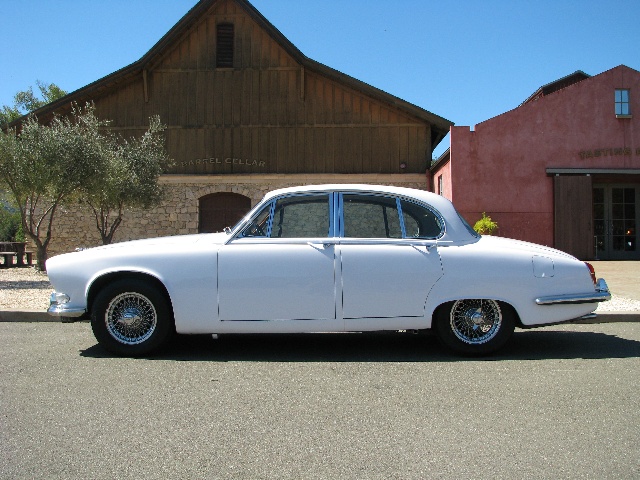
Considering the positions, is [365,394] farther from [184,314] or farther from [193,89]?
[193,89]

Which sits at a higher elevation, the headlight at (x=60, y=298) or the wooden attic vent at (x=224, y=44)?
the wooden attic vent at (x=224, y=44)

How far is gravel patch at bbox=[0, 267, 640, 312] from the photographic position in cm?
821

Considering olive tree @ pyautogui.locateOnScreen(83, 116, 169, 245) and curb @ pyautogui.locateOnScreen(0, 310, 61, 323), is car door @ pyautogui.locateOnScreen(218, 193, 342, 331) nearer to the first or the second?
curb @ pyautogui.locateOnScreen(0, 310, 61, 323)

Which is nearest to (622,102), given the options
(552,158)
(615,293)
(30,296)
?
(552,158)

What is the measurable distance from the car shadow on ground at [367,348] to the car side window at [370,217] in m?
1.10

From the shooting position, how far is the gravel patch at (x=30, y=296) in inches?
323

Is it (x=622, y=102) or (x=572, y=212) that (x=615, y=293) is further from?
(x=622, y=102)

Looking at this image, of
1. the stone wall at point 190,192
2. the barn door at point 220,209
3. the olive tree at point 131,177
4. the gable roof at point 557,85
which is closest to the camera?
the olive tree at point 131,177

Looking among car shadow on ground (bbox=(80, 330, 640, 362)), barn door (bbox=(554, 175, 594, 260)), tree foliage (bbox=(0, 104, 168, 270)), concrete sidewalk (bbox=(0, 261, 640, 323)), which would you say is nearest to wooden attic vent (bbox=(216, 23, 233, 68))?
tree foliage (bbox=(0, 104, 168, 270))

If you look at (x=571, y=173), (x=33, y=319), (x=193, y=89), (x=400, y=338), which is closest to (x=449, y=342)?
(x=400, y=338)

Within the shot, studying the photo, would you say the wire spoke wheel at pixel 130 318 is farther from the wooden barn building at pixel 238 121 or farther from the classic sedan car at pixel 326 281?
the wooden barn building at pixel 238 121

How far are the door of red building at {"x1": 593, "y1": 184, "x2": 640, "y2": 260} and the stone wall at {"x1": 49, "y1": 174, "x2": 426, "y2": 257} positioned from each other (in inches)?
213

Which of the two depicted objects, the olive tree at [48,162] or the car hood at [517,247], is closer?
the car hood at [517,247]

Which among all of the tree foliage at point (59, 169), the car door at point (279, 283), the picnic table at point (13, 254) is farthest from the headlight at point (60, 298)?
the picnic table at point (13, 254)
